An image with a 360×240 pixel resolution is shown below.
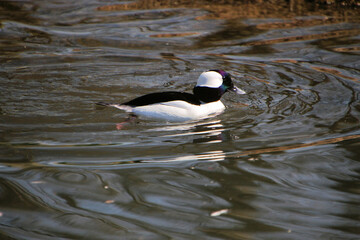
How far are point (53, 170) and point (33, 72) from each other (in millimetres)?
4186

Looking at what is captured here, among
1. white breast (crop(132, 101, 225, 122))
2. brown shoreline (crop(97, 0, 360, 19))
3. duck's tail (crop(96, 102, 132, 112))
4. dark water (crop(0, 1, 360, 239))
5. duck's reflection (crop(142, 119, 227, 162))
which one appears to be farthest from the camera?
brown shoreline (crop(97, 0, 360, 19))

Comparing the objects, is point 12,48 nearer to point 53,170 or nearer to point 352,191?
point 53,170

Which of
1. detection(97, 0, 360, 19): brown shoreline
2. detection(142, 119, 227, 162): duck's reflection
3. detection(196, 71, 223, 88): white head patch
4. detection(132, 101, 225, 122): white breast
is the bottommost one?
detection(142, 119, 227, 162): duck's reflection

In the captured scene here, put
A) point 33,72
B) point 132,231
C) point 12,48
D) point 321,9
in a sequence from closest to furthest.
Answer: point 132,231
point 33,72
point 12,48
point 321,9

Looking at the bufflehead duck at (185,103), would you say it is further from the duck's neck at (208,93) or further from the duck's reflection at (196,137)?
the duck's reflection at (196,137)

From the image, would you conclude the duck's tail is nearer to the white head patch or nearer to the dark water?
the dark water

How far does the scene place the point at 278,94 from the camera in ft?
24.4

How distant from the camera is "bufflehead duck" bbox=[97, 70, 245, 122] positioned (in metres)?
6.44

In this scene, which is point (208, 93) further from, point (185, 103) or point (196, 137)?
point (196, 137)

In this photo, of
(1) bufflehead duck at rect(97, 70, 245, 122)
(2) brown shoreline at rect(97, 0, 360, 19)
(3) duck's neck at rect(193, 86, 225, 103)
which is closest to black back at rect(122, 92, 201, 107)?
(1) bufflehead duck at rect(97, 70, 245, 122)

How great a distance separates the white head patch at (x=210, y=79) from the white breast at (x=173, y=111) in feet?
1.10

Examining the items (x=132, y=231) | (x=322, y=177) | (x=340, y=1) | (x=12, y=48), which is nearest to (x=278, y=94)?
(x=322, y=177)

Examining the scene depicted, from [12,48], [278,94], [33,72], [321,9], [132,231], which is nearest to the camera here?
[132,231]

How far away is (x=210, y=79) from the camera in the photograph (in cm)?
671
